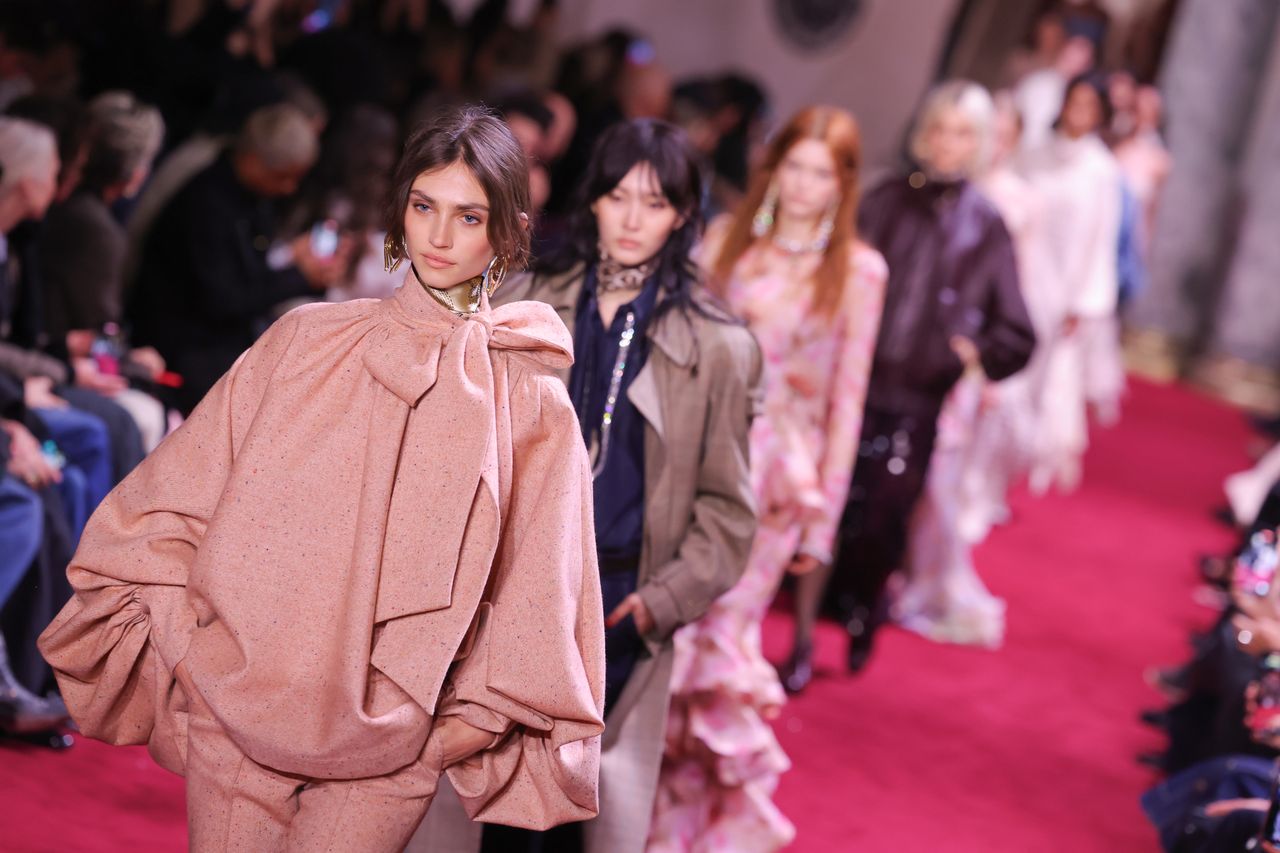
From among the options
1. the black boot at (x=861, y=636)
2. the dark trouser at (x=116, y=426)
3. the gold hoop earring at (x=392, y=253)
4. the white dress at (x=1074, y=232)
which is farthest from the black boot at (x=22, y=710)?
the white dress at (x=1074, y=232)

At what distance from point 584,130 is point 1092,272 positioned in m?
2.55

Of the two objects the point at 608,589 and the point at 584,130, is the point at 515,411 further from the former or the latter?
the point at 584,130

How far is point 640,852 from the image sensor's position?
3551mm

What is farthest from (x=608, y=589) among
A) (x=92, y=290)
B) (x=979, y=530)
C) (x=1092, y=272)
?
(x=1092, y=272)

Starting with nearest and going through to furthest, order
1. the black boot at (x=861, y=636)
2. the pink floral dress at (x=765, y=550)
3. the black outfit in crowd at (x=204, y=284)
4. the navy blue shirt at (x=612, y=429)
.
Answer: the navy blue shirt at (x=612, y=429) < the pink floral dress at (x=765, y=550) < the black outfit in crowd at (x=204, y=284) < the black boot at (x=861, y=636)

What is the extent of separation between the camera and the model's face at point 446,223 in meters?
2.58

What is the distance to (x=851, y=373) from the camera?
4.99m

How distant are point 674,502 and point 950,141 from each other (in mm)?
2776

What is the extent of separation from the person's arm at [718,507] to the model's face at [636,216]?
25 cm

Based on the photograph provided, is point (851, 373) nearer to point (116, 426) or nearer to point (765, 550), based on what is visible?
point (765, 550)

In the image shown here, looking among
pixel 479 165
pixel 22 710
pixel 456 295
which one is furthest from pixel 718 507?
pixel 22 710

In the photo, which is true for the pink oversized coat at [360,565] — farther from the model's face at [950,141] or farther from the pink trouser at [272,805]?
the model's face at [950,141]

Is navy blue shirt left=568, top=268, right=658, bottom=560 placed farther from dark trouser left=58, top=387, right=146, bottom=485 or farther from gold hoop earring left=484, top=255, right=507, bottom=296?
dark trouser left=58, top=387, right=146, bottom=485

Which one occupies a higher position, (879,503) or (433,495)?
(433,495)
